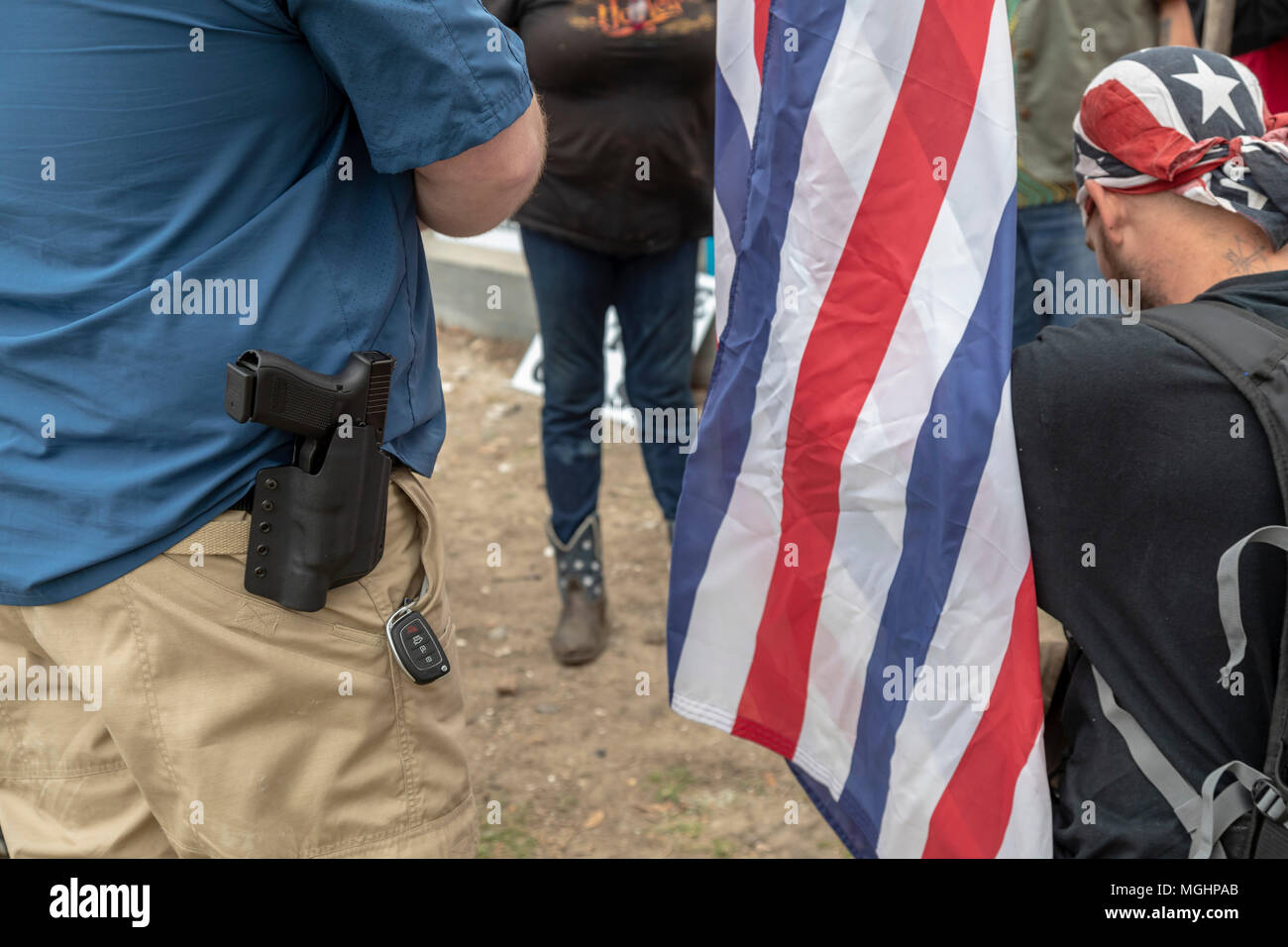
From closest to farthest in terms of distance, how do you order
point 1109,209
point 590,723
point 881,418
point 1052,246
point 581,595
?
point 881,418
point 1109,209
point 1052,246
point 590,723
point 581,595

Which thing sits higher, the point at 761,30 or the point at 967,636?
the point at 761,30

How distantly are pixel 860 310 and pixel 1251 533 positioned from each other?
1.83 ft

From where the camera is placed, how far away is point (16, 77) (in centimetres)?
142

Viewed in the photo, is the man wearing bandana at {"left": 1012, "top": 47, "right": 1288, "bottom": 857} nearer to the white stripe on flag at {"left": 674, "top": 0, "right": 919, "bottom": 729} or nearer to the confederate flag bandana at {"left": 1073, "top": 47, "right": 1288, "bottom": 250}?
the confederate flag bandana at {"left": 1073, "top": 47, "right": 1288, "bottom": 250}

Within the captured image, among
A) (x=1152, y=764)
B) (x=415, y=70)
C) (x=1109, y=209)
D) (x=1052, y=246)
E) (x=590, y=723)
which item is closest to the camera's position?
(x=415, y=70)

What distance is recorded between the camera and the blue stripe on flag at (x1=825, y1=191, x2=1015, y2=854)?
63.2 inches

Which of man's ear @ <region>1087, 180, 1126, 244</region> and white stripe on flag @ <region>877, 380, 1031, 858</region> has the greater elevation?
man's ear @ <region>1087, 180, 1126, 244</region>

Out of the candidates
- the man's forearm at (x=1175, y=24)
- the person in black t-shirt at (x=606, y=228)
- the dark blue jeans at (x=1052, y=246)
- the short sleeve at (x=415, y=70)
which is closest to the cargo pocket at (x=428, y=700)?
the short sleeve at (x=415, y=70)

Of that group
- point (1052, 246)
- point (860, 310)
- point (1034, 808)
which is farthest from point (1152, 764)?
point (1052, 246)

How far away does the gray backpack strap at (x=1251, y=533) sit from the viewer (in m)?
1.42

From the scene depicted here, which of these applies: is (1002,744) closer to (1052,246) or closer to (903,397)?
(903,397)

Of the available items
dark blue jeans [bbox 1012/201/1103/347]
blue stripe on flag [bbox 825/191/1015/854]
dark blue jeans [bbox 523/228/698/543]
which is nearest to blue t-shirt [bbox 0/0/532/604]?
blue stripe on flag [bbox 825/191/1015/854]

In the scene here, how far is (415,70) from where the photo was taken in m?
1.45

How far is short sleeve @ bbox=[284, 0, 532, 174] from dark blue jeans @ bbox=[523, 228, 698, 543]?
1.70 metres
